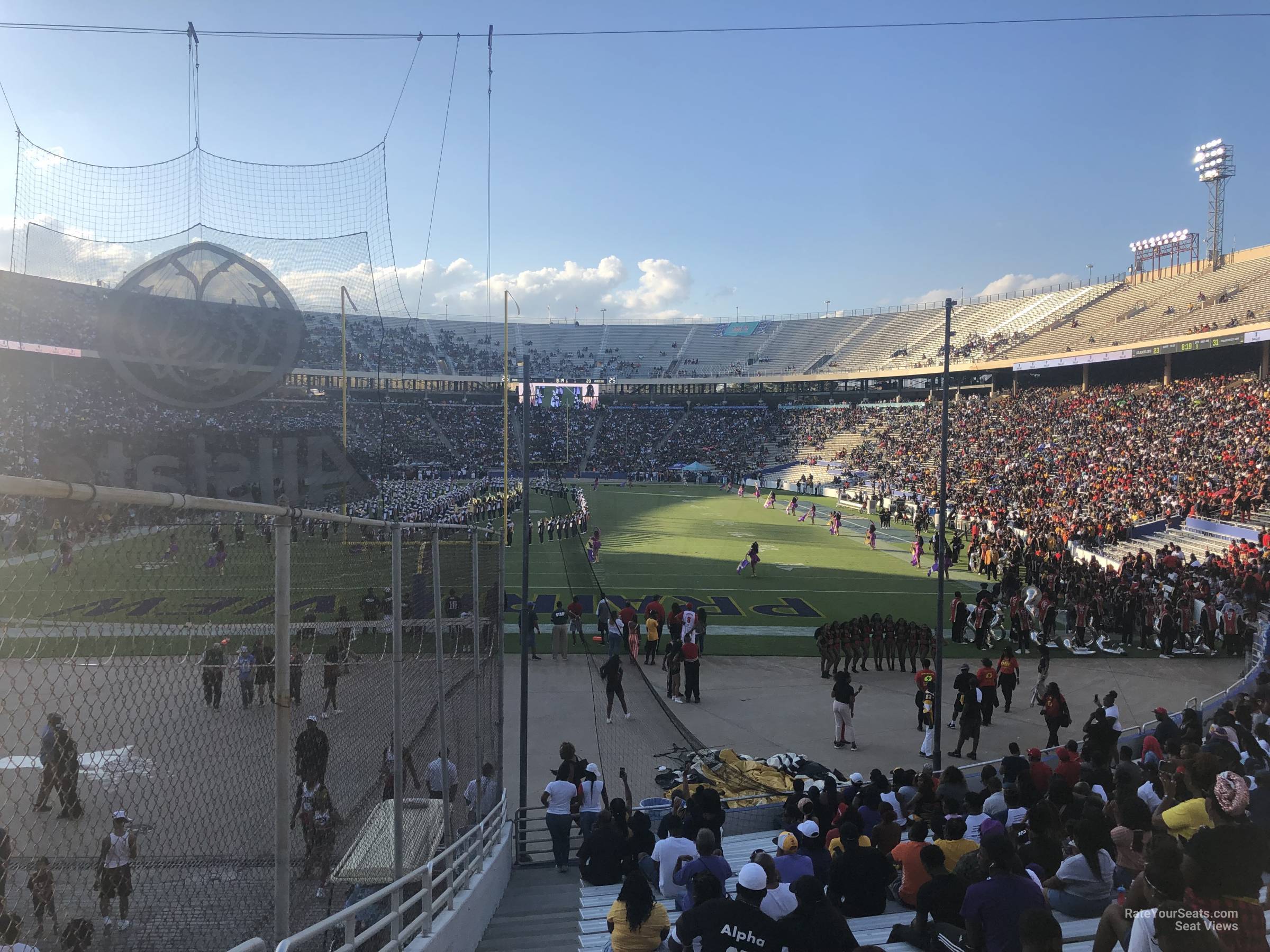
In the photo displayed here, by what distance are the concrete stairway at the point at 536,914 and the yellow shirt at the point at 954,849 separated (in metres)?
2.77

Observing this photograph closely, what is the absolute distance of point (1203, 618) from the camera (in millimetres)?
17703

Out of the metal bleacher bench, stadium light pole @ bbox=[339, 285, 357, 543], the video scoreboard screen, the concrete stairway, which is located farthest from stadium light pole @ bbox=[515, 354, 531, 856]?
the video scoreboard screen

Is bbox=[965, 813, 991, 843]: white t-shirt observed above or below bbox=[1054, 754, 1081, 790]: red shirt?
above

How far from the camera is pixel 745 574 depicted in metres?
26.6

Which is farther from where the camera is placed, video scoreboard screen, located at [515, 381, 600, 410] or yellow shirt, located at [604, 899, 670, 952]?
video scoreboard screen, located at [515, 381, 600, 410]

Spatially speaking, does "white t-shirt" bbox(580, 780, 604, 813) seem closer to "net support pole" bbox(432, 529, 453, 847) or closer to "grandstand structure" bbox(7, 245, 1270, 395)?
"net support pole" bbox(432, 529, 453, 847)

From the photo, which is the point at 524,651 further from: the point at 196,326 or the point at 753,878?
the point at 196,326

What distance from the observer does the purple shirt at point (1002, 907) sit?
4078 mm

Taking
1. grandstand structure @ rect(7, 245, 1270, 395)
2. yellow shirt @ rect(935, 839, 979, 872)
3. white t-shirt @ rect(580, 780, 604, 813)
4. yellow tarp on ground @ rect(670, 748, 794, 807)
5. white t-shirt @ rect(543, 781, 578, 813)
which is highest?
grandstand structure @ rect(7, 245, 1270, 395)

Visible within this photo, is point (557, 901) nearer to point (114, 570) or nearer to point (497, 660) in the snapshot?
point (497, 660)

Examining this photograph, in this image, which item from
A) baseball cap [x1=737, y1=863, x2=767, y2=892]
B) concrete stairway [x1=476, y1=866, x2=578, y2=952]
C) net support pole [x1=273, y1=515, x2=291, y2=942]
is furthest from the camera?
concrete stairway [x1=476, y1=866, x2=578, y2=952]

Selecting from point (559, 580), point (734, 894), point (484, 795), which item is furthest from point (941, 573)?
point (559, 580)

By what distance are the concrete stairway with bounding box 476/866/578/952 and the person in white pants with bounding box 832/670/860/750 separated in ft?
16.7

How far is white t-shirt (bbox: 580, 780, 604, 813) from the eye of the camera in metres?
8.71
